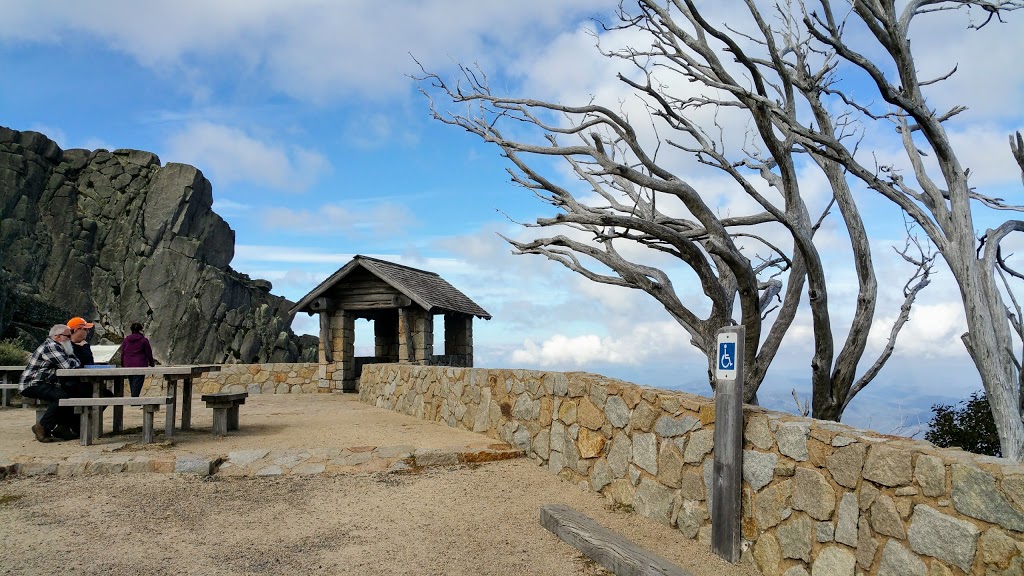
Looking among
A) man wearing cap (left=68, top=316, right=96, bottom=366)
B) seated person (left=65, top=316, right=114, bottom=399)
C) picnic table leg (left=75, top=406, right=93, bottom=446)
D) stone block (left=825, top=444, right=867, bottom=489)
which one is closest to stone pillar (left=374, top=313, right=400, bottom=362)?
seated person (left=65, top=316, right=114, bottom=399)

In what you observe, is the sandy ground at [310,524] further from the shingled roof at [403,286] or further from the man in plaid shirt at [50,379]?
the shingled roof at [403,286]

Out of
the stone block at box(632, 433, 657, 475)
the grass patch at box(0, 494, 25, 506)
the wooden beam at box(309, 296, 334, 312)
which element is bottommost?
the grass patch at box(0, 494, 25, 506)

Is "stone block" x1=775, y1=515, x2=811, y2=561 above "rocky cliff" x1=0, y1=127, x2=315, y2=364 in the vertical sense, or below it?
below

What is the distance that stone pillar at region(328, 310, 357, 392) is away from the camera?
17.9m

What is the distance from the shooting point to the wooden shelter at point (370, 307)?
17125 mm

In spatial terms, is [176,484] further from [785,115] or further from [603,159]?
[785,115]

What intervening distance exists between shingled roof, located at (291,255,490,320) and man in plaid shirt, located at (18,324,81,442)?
8154 mm

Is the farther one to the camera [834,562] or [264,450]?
[264,450]

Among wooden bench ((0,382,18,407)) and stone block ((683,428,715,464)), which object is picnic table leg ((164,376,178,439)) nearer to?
wooden bench ((0,382,18,407))

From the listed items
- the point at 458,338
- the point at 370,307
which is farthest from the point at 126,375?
the point at 458,338

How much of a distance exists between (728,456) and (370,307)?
45.7 feet

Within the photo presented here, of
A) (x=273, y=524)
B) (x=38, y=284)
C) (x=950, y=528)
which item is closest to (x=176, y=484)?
(x=273, y=524)

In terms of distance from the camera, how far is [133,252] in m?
46.6

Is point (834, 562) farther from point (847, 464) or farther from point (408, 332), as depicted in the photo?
point (408, 332)
